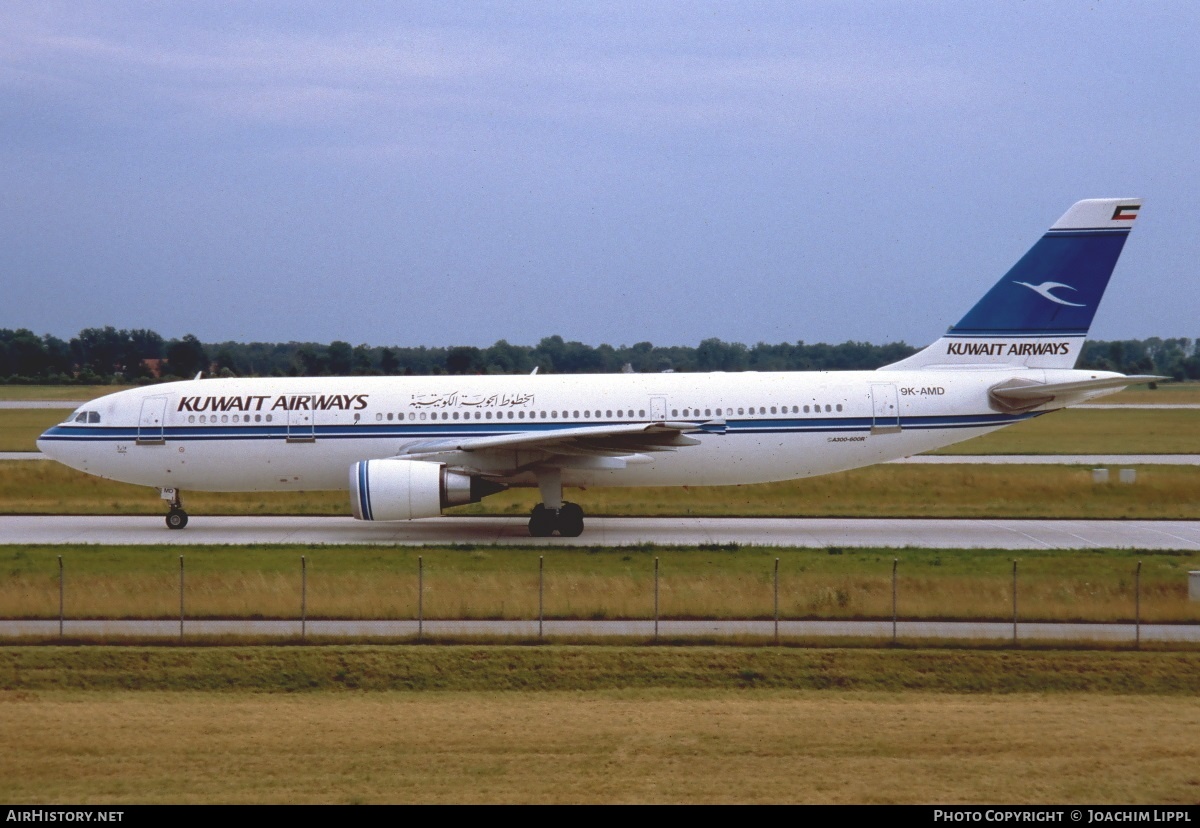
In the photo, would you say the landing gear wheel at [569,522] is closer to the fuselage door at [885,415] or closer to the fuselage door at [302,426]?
the fuselage door at [302,426]

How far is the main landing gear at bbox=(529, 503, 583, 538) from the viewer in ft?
93.2

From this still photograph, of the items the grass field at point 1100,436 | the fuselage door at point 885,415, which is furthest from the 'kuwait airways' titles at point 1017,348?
the grass field at point 1100,436

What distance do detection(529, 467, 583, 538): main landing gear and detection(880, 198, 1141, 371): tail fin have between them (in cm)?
929

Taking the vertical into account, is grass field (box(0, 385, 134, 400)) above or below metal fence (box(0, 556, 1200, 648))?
above

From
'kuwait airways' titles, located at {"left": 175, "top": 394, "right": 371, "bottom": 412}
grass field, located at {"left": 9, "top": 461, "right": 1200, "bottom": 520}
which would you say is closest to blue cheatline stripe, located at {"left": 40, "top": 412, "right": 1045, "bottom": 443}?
'kuwait airways' titles, located at {"left": 175, "top": 394, "right": 371, "bottom": 412}

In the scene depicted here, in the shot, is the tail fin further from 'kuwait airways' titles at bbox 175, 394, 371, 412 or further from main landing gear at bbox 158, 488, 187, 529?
main landing gear at bbox 158, 488, 187, 529

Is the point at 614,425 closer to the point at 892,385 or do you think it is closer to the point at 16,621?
the point at 892,385

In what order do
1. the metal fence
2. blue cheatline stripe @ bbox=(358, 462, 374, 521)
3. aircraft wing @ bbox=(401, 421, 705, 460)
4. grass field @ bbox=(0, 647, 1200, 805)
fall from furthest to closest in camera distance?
aircraft wing @ bbox=(401, 421, 705, 460)
blue cheatline stripe @ bbox=(358, 462, 374, 521)
the metal fence
grass field @ bbox=(0, 647, 1200, 805)

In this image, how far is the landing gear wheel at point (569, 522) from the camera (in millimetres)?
28391

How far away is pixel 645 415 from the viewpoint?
94.5 feet

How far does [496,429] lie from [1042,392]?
487 inches

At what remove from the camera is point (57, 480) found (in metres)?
39.0

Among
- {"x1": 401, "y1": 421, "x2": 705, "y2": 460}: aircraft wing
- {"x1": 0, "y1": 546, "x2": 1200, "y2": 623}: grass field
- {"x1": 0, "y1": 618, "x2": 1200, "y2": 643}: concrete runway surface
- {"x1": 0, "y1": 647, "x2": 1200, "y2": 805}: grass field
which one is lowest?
{"x1": 0, "y1": 647, "x2": 1200, "y2": 805}: grass field

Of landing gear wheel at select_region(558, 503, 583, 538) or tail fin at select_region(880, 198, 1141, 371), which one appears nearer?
landing gear wheel at select_region(558, 503, 583, 538)
